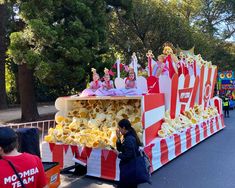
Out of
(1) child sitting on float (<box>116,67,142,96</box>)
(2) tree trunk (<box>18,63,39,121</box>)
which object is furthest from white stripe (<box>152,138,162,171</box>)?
(2) tree trunk (<box>18,63,39,121</box>)

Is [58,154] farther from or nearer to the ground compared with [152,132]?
nearer to the ground

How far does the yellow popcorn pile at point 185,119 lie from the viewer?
900 cm

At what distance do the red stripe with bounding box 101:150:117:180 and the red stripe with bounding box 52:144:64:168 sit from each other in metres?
1.13

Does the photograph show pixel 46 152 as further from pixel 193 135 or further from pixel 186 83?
pixel 186 83

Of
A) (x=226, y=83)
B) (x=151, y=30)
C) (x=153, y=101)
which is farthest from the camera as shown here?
(x=226, y=83)

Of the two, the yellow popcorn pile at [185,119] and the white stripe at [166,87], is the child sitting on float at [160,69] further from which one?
the yellow popcorn pile at [185,119]

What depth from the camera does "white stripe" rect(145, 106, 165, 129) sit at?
7.80m

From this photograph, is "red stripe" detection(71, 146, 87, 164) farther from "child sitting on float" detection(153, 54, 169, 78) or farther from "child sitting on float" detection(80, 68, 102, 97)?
"child sitting on float" detection(153, 54, 169, 78)

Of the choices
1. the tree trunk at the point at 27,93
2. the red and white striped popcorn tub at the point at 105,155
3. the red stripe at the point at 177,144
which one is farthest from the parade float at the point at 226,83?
the red stripe at the point at 177,144

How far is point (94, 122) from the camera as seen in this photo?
326 inches

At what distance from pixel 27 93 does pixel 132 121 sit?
29.2 feet

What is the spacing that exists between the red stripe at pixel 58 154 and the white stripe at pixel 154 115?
2.00 meters

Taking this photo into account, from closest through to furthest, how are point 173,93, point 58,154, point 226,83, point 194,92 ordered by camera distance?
point 58,154, point 173,93, point 194,92, point 226,83

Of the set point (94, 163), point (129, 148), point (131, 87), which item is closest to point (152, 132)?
point (131, 87)
